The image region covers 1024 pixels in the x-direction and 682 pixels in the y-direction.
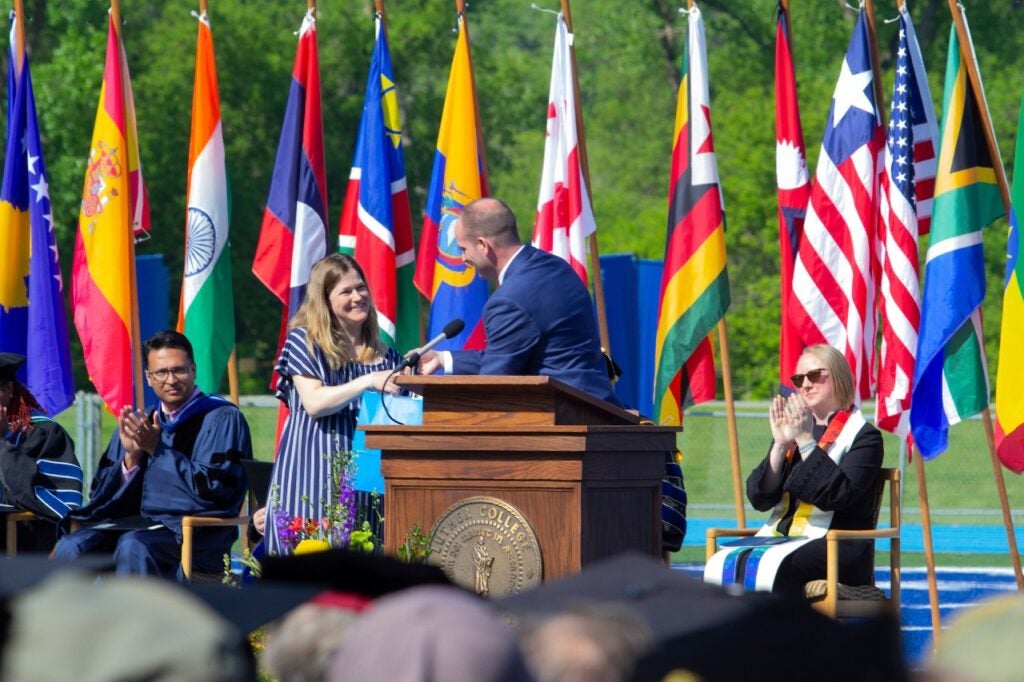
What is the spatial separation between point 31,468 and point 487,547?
3.62 m

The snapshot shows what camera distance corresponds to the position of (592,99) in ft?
187

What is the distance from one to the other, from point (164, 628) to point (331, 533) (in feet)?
15.5

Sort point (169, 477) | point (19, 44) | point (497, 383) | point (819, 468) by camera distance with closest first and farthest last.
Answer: point (497, 383) < point (819, 468) < point (169, 477) < point (19, 44)

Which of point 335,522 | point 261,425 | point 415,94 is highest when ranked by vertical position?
point 415,94

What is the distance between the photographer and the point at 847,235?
30.9ft

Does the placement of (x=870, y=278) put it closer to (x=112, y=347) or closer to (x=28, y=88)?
(x=112, y=347)

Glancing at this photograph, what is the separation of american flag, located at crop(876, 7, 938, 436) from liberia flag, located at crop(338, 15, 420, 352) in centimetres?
314

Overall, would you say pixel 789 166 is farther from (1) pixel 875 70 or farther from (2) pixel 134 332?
(2) pixel 134 332

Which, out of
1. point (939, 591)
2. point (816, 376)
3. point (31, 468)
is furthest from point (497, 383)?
point (939, 591)

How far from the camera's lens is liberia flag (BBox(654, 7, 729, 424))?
1002 centimetres

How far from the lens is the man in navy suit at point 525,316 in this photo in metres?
6.59

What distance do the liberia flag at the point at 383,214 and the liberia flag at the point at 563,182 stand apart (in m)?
0.91

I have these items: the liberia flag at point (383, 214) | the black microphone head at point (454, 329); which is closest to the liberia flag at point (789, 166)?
the liberia flag at point (383, 214)

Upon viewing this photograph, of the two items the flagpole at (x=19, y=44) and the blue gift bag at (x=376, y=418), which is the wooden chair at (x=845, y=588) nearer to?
the blue gift bag at (x=376, y=418)
